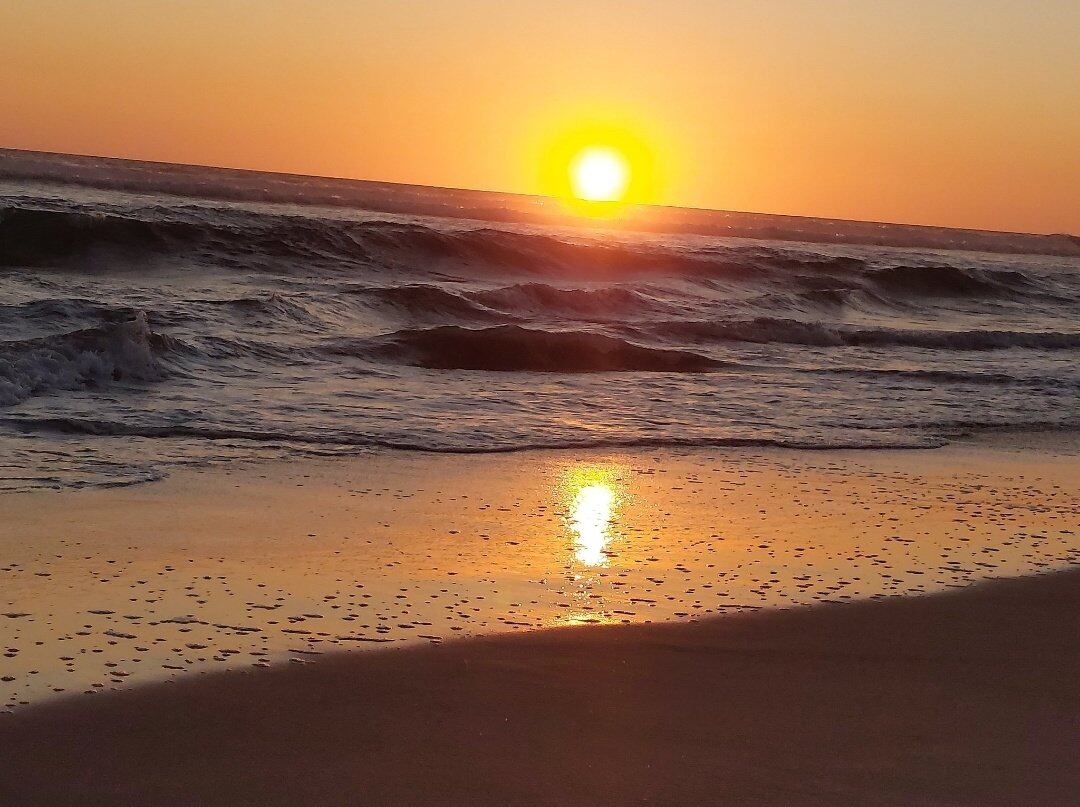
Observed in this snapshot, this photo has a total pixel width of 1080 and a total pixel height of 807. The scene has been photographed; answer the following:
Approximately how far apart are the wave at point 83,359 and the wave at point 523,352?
9.55 feet

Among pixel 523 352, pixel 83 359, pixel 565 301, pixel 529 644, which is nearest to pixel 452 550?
pixel 529 644

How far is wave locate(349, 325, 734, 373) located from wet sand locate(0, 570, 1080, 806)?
8.83 meters

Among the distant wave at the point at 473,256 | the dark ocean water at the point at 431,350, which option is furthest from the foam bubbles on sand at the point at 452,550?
the distant wave at the point at 473,256

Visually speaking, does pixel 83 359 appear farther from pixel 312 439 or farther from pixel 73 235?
pixel 73 235

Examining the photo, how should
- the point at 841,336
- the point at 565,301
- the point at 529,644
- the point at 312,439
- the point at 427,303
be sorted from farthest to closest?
the point at 565,301 → the point at 841,336 → the point at 427,303 → the point at 312,439 → the point at 529,644

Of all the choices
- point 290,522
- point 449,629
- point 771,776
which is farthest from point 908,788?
point 290,522

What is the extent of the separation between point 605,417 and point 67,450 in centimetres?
428

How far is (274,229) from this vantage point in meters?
24.9

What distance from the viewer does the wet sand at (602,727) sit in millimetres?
3113

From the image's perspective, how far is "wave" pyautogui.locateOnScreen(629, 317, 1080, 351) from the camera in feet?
57.1

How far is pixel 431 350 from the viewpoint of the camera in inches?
538

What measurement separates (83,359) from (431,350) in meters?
4.35

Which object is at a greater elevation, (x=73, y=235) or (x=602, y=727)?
(x=73, y=235)

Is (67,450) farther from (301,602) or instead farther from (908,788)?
(908,788)
